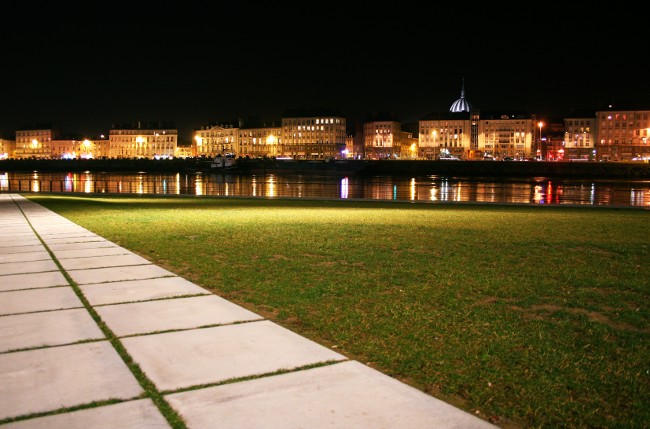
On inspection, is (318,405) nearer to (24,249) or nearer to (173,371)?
(173,371)

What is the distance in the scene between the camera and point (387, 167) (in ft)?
427

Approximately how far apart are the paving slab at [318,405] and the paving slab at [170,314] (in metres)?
1.84

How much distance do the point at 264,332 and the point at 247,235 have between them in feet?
26.2

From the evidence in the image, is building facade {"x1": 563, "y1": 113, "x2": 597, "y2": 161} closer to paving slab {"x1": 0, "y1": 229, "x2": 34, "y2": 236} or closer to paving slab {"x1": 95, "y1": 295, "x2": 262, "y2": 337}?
paving slab {"x1": 0, "y1": 229, "x2": 34, "y2": 236}

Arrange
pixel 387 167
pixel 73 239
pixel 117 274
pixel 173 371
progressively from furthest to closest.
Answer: pixel 387 167 → pixel 73 239 → pixel 117 274 → pixel 173 371

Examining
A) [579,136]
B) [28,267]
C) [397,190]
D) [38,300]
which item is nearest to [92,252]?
[28,267]

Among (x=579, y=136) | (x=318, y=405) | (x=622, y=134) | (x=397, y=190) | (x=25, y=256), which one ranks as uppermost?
(x=579, y=136)

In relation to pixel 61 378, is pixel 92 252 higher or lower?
higher

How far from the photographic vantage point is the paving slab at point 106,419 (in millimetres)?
3707

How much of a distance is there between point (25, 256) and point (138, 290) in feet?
13.8

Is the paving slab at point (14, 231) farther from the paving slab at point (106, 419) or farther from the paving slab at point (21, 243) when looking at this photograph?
the paving slab at point (106, 419)

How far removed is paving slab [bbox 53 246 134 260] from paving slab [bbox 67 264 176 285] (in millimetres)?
1565

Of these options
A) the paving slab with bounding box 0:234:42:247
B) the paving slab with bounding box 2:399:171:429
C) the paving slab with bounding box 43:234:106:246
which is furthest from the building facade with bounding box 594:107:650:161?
the paving slab with bounding box 2:399:171:429

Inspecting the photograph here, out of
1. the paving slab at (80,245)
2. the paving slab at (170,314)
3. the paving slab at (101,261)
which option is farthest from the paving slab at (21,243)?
the paving slab at (170,314)
